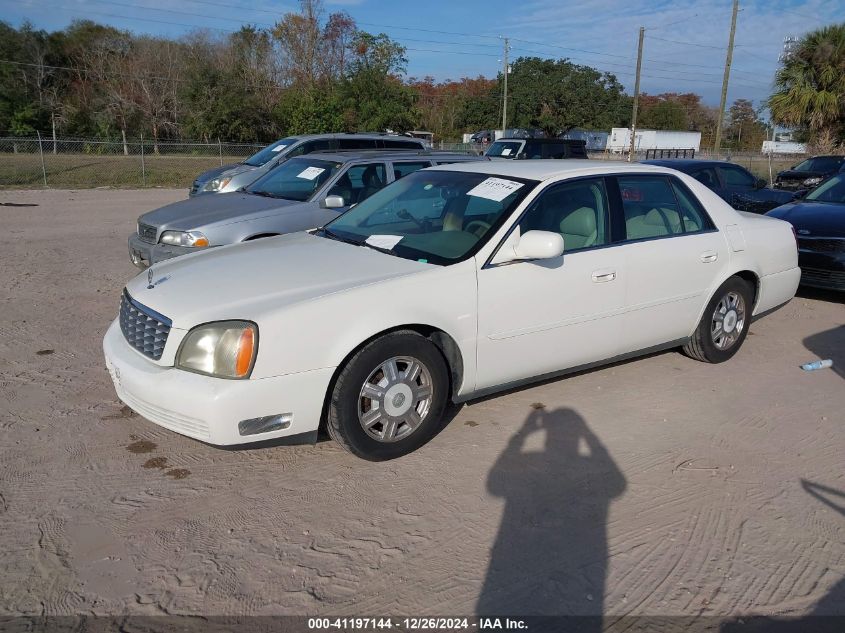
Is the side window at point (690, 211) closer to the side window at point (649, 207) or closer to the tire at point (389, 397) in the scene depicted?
the side window at point (649, 207)

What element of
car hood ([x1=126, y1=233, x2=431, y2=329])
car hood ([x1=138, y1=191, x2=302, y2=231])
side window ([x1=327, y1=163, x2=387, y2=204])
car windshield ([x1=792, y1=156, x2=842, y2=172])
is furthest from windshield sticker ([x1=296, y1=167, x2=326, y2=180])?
car windshield ([x1=792, y1=156, x2=842, y2=172])

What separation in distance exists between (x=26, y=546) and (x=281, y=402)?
4.21 ft

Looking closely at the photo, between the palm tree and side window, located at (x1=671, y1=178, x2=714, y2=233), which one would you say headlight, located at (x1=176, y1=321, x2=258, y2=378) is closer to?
side window, located at (x1=671, y1=178, x2=714, y2=233)

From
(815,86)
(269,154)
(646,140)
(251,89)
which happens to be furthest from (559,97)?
(269,154)

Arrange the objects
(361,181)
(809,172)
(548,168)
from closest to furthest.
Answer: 1. (548,168)
2. (361,181)
3. (809,172)

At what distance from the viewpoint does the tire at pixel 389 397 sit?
3.71 metres

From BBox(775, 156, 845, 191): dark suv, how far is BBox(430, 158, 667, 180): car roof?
18654 mm

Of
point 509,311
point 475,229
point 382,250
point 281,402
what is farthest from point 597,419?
point 281,402

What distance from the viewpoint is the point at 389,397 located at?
388cm

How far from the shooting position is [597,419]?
464 centimetres

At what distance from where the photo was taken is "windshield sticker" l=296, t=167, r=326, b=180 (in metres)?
8.20

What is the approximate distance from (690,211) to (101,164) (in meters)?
29.2

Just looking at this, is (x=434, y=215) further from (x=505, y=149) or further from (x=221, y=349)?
(x=505, y=149)

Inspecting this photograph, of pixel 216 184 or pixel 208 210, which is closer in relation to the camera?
pixel 208 210
